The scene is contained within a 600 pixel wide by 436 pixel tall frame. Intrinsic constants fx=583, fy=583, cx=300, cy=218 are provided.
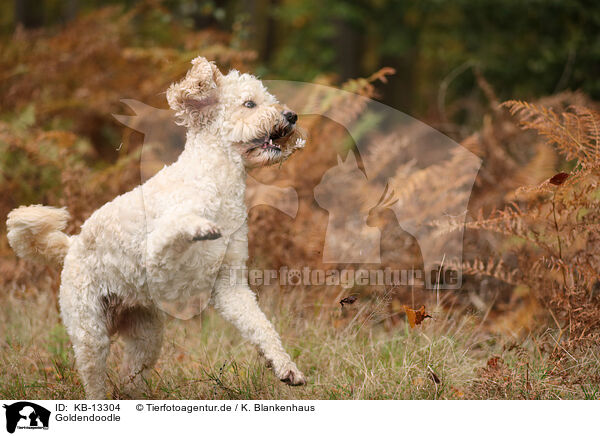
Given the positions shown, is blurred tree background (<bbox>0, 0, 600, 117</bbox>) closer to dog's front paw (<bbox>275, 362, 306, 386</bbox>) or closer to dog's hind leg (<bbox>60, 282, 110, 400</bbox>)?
dog's hind leg (<bbox>60, 282, 110, 400</bbox>)

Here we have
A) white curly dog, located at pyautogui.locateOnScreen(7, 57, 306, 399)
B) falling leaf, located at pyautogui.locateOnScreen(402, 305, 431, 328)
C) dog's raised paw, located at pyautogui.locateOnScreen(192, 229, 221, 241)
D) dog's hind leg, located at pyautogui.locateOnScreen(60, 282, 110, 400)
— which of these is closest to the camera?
dog's raised paw, located at pyautogui.locateOnScreen(192, 229, 221, 241)

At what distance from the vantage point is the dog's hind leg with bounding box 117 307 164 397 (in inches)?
132

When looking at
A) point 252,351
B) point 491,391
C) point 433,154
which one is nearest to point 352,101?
point 433,154

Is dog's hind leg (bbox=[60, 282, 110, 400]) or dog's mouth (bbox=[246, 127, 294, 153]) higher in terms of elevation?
dog's mouth (bbox=[246, 127, 294, 153])

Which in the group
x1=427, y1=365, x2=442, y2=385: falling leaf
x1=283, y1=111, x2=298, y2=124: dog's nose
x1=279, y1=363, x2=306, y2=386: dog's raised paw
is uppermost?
x1=283, y1=111, x2=298, y2=124: dog's nose

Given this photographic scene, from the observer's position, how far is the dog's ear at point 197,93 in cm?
286

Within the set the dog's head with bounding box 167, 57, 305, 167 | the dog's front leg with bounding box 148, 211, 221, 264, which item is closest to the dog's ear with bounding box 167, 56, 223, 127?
the dog's head with bounding box 167, 57, 305, 167

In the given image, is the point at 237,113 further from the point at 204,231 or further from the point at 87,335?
the point at 87,335

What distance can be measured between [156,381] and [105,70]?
5622 millimetres
